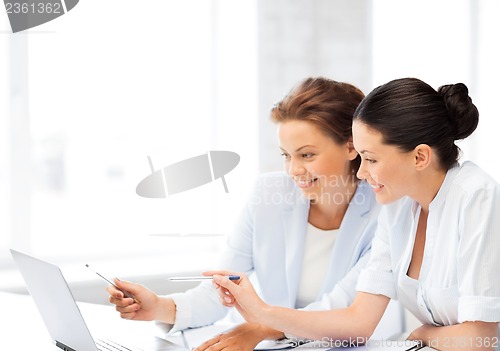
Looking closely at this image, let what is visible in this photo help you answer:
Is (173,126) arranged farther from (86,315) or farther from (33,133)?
(86,315)

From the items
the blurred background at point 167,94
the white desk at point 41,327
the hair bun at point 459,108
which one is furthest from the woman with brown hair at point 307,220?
the blurred background at point 167,94

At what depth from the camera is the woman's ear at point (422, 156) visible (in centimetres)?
158

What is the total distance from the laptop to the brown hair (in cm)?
80

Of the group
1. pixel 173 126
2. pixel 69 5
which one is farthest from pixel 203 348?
pixel 69 5

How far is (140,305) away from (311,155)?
0.70m

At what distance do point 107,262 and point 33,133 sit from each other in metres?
0.73

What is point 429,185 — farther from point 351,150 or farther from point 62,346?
point 62,346

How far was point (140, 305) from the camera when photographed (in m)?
1.75

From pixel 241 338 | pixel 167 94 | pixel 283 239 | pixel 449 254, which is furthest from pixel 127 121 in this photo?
pixel 449 254

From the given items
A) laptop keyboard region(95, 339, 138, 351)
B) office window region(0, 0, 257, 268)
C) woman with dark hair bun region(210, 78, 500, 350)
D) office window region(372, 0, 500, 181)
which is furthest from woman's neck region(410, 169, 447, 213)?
office window region(372, 0, 500, 181)

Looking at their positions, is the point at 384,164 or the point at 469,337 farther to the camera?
the point at 384,164

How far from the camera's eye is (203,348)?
1588 millimetres

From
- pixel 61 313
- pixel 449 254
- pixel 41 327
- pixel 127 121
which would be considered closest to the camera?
pixel 61 313

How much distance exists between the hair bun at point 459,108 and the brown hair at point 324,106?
0.44 metres
